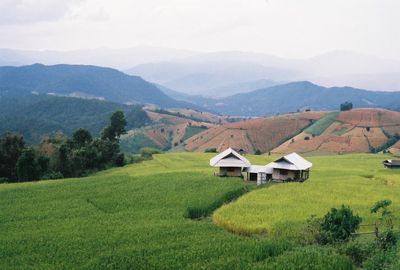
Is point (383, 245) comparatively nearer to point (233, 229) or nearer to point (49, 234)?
point (233, 229)

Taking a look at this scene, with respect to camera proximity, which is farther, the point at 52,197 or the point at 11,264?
the point at 52,197

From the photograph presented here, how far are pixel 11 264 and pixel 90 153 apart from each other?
47958mm

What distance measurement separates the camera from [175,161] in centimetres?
6894

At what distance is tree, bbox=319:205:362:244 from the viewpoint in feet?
88.4

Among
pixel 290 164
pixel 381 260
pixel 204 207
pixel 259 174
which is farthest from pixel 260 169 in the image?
pixel 381 260

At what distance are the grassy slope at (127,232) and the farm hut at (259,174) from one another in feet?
9.84

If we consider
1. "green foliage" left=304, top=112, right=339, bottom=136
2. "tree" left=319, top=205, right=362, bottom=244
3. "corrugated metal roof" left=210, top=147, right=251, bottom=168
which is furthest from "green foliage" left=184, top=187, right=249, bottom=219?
"green foliage" left=304, top=112, right=339, bottom=136

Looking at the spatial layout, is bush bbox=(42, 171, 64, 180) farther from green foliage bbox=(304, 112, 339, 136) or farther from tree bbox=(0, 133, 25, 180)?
green foliage bbox=(304, 112, 339, 136)

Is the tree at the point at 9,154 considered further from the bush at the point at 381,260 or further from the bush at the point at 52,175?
the bush at the point at 381,260

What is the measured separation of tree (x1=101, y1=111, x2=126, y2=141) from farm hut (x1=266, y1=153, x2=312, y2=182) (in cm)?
4560

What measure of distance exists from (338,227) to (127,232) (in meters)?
12.2

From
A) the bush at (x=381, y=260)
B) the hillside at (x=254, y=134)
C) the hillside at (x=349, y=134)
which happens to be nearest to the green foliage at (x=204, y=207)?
the bush at (x=381, y=260)

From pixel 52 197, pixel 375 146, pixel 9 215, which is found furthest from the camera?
pixel 375 146

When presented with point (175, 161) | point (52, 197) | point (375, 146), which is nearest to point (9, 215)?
point (52, 197)
